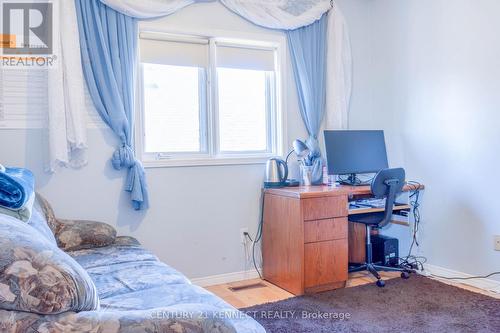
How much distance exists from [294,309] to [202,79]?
1853mm

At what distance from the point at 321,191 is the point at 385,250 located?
3.02 feet

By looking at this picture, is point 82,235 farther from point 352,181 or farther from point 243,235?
point 352,181

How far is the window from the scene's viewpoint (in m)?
3.11

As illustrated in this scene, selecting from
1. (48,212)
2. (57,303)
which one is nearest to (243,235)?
(48,212)

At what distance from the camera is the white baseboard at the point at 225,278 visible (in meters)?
3.17

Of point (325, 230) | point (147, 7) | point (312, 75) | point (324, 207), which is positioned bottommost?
point (325, 230)

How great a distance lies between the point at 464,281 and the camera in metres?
3.07

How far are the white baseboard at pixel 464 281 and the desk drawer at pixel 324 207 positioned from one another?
0.96 meters

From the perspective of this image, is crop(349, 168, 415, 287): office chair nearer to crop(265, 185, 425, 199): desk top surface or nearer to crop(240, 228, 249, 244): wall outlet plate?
crop(265, 185, 425, 199): desk top surface

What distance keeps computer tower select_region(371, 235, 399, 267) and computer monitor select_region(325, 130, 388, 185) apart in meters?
0.52

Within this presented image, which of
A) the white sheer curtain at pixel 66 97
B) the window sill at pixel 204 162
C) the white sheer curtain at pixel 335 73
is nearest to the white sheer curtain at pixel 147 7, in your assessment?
the white sheer curtain at pixel 66 97

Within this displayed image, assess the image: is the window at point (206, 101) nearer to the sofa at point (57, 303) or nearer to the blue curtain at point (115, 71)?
the blue curtain at point (115, 71)

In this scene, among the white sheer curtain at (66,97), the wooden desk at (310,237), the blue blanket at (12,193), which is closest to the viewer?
the blue blanket at (12,193)

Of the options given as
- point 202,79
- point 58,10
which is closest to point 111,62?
point 58,10
